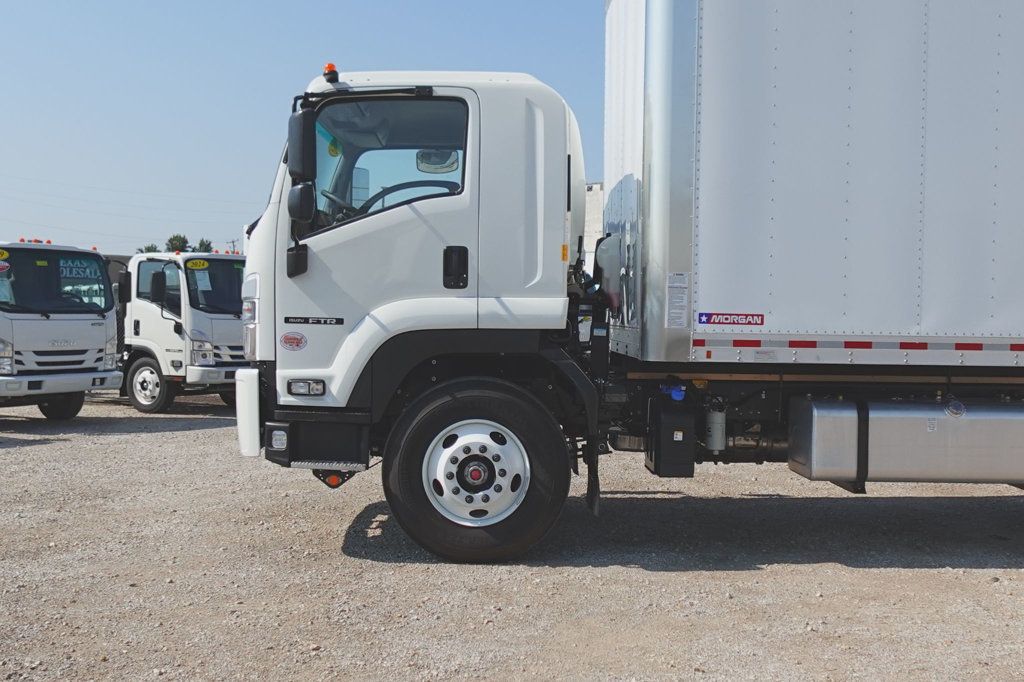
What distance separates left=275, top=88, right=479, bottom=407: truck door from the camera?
16.8 feet

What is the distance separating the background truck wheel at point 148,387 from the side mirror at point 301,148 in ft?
30.1

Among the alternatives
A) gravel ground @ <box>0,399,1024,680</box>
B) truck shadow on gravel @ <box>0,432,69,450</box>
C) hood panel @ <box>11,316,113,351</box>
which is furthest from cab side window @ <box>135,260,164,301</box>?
gravel ground @ <box>0,399,1024,680</box>

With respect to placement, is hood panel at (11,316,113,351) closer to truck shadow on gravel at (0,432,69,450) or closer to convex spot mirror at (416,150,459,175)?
truck shadow on gravel at (0,432,69,450)

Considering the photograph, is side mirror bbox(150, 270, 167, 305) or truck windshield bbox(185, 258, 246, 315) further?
truck windshield bbox(185, 258, 246, 315)

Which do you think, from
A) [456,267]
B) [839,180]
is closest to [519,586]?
[456,267]

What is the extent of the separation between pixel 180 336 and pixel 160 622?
29.9ft

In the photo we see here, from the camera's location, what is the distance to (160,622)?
422 cm

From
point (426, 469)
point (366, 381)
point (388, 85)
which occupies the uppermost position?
point (388, 85)

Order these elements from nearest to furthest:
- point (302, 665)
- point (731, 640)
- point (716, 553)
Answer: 1. point (302, 665)
2. point (731, 640)
3. point (716, 553)

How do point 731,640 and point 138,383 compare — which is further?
point 138,383

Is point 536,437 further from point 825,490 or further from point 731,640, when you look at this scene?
point 825,490

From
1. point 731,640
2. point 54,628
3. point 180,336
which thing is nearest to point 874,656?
point 731,640

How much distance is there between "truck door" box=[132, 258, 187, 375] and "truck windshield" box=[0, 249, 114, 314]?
2.85 ft

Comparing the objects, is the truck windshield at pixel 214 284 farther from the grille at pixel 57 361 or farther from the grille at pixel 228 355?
the grille at pixel 57 361
